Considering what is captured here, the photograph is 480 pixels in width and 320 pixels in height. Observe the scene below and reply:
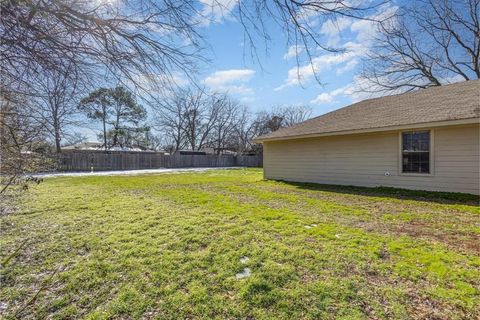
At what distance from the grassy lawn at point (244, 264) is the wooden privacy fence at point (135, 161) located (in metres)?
15.2

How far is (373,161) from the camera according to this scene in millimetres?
8578

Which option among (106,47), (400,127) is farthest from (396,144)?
(106,47)

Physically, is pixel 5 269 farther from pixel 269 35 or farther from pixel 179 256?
pixel 269 35

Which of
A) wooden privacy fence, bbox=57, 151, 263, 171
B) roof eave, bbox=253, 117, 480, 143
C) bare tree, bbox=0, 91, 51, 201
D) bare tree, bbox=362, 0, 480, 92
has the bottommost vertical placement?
wooden privacy fence, bbox=57, 151, 263, 171

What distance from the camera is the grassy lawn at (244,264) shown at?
2.16 metres

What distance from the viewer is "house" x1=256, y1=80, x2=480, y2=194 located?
6844 mm

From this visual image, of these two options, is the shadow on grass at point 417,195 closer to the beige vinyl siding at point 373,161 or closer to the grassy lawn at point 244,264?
the beige vinyl siding at point 373,161

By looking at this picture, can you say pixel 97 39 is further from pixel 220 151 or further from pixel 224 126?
pixel 220 151

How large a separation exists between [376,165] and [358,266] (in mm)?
6587

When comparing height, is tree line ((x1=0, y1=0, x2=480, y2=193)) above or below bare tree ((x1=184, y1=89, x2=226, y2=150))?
below

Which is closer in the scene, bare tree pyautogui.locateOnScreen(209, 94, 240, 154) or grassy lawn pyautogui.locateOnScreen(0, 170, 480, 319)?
grassy lawn pyautogui.locateOnScreen(0, 170, 480, 319)

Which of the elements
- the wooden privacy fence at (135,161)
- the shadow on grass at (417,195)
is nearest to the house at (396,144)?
the shadow on grass at (417,195)

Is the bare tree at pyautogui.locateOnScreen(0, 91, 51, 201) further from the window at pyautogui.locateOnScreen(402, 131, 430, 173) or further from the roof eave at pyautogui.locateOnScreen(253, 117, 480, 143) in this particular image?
the window at pyautogui.locateOnScreen(402, 131, 430, 173)

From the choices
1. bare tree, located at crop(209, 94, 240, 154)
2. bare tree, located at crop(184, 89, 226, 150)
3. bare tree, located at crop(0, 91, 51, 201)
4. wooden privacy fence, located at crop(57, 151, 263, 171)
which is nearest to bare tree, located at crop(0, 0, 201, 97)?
bare tree, located at crop(0, 91, 51, 201)
